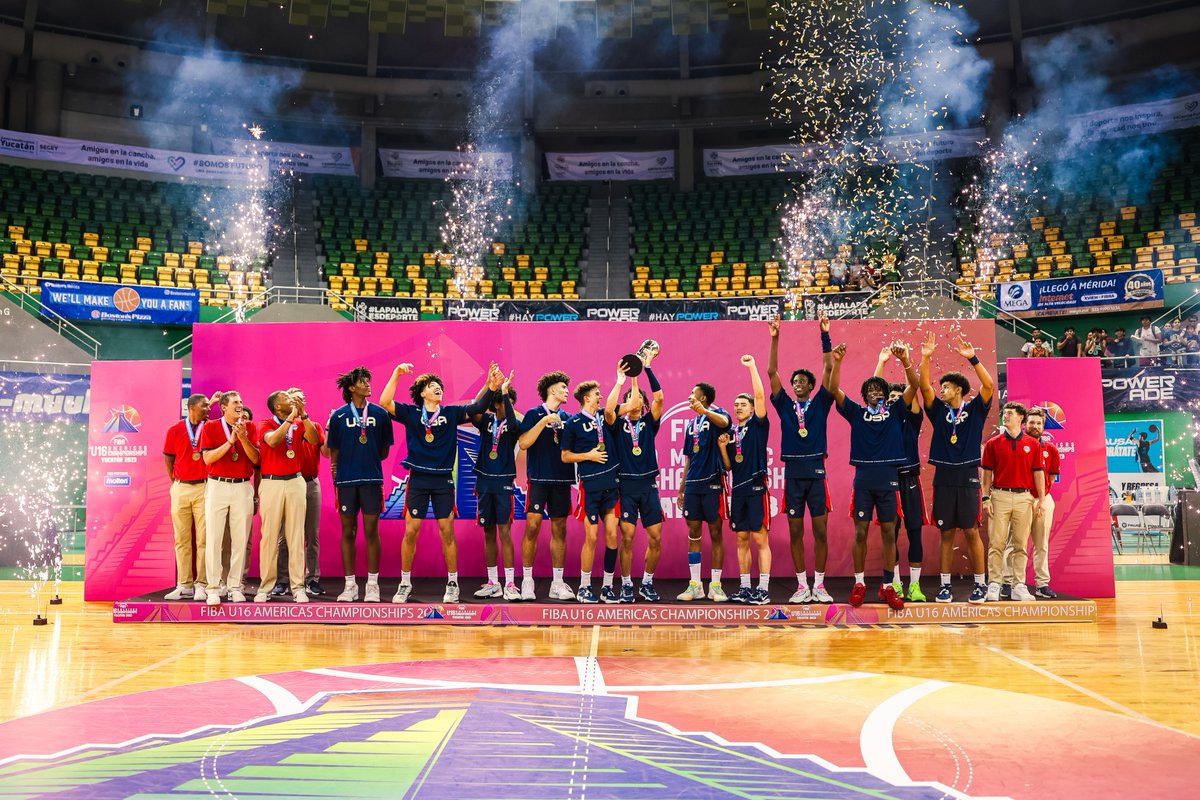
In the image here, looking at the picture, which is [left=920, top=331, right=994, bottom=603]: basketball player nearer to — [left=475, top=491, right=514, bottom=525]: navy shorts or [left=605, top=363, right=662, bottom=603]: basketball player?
[left=605, top=363, right=662, bottom=603]: basketball player

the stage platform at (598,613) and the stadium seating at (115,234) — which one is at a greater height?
the stadium seating at (115,234)

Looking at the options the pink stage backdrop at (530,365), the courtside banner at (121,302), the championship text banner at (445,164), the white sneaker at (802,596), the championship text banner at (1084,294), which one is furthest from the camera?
the championship text banner at (445,164)

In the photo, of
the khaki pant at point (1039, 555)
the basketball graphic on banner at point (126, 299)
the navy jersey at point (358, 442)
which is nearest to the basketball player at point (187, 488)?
the navy jersey at point (358, 442)

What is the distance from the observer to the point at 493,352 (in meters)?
8.99

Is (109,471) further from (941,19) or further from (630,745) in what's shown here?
(941,19)

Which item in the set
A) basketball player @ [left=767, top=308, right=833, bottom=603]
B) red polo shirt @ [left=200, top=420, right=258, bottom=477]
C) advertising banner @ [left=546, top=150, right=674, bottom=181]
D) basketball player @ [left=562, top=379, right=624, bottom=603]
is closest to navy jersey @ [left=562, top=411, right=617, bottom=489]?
basketball player @ [left=562, top=379, right=624, bottom=603]

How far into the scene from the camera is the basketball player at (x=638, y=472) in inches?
300

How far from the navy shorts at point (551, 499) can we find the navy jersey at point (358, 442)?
1.33 meters

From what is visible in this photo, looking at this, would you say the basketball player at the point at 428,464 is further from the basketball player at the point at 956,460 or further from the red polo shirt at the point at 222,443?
the basketball player at the point at 956,460

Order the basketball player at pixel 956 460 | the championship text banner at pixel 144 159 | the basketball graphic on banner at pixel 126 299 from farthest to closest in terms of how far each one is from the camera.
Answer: the championship text banner at pixel 144 159 → the basketball graphic on banner at pixel 126 299 → the basketball player at pixel 956 460

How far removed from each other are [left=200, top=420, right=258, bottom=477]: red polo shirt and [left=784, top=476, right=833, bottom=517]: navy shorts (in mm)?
4696

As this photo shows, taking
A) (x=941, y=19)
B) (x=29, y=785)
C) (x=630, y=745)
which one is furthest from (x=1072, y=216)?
(x=29, y=785)

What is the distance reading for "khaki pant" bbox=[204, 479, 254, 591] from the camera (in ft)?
25.4

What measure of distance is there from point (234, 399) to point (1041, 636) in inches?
271
